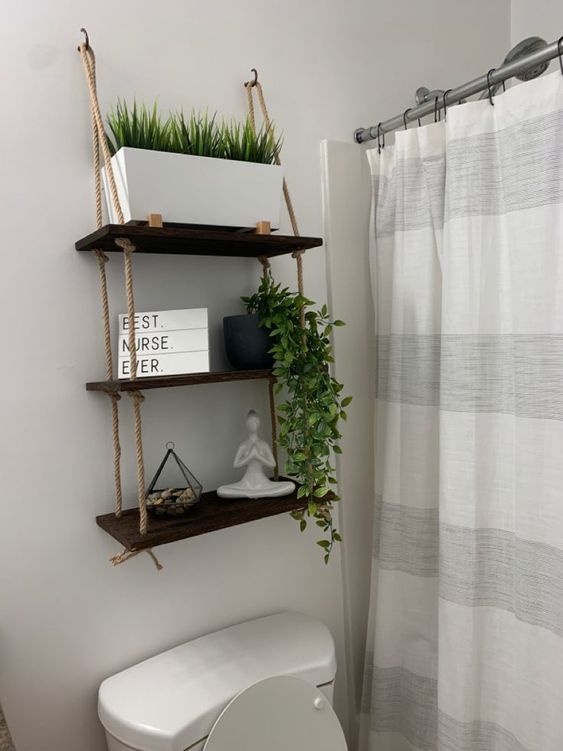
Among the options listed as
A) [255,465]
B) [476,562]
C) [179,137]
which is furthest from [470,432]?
[179,137]

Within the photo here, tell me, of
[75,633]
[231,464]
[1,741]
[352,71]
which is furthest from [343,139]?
[1,741]

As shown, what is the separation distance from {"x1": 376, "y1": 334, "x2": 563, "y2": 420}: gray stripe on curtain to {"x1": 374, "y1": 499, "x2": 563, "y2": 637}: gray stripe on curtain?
25 cm

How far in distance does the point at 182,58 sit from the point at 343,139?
1.38 ft

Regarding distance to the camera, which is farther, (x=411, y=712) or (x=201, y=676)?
(x=411, y=712)

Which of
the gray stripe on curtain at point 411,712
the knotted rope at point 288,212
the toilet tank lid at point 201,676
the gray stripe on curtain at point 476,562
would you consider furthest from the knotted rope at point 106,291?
the gray stripe on curtain at point 411,712

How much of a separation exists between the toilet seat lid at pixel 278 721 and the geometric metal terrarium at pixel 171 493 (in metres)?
0.34

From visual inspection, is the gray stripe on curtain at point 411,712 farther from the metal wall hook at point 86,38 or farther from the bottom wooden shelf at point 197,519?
the metal wall hook at point 86,38

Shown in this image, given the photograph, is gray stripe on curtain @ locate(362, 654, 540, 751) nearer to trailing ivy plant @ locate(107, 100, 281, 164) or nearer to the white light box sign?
the white light box sign

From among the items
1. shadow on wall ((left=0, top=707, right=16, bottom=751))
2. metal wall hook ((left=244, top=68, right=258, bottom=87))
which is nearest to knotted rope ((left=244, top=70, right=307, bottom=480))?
metal wall hook ((left=244, top=68, right=258, bottom=87))

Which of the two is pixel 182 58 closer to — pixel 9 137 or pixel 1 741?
pixel 9 137

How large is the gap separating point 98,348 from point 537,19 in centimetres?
147

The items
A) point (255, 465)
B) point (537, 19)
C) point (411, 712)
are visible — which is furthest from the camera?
point (537, 19)

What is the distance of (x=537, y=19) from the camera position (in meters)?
1.72

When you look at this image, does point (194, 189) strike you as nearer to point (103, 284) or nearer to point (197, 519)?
point (103, 284)
